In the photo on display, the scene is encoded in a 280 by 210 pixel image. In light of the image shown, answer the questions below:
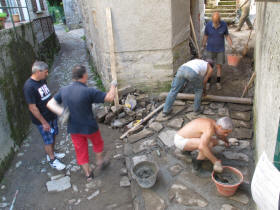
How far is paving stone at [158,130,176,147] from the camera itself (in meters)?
4.64

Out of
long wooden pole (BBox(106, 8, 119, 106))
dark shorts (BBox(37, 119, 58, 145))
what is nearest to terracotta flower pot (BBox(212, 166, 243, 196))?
dark shorts (BBox(37, 119, 58, 145))

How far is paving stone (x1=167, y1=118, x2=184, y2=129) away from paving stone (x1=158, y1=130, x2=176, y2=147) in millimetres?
150

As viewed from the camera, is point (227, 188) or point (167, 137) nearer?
point (227, 188)

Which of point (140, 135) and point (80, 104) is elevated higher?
point (80, 104)

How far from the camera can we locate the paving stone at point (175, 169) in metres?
3.93

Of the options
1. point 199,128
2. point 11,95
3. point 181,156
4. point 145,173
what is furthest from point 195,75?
point 11,95

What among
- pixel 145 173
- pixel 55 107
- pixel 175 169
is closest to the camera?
pixel 55 107

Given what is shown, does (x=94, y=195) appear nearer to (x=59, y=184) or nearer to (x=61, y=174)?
(x=59, y=184)

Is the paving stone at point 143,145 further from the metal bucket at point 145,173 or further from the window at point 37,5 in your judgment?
the window at point 37,5

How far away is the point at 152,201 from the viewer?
11.5ft

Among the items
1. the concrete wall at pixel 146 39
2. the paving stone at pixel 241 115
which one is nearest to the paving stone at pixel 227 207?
the paving stone at pixel 241 115

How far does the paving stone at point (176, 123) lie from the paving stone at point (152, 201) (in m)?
1.72

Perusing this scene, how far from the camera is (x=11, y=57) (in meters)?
5.67

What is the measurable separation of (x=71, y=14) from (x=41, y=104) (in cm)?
2027
